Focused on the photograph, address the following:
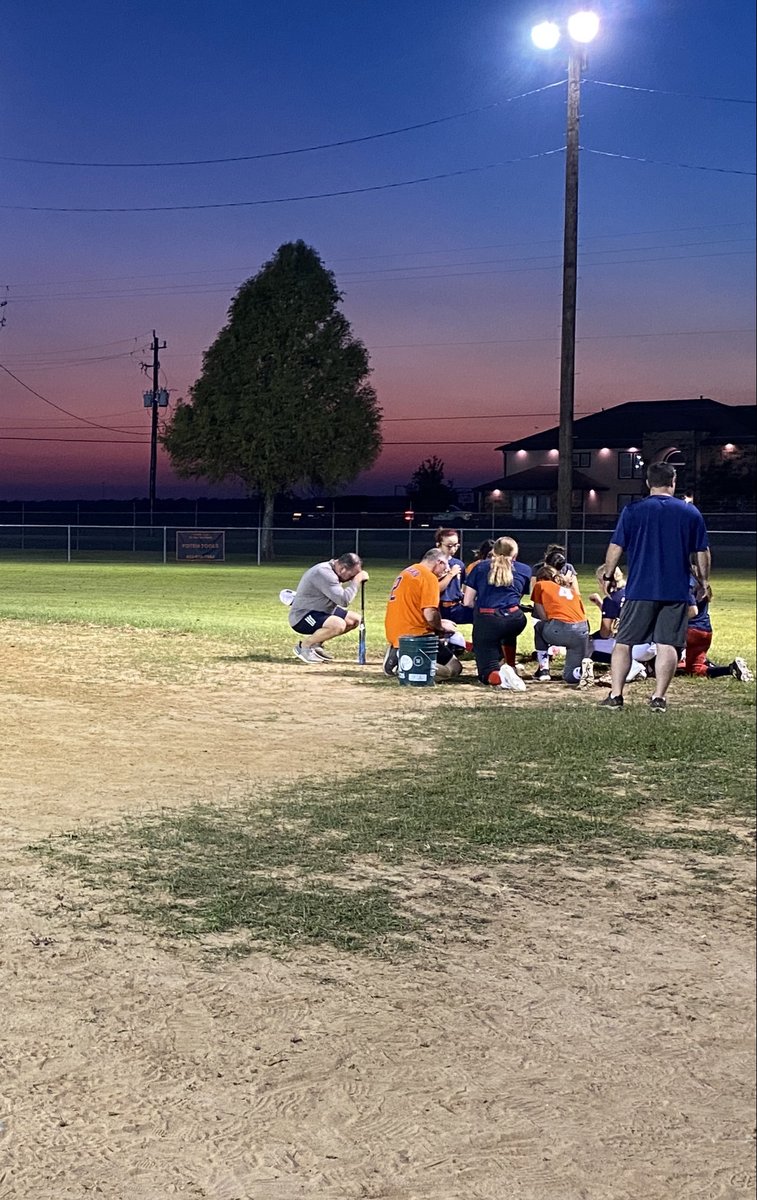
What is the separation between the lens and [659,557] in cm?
421

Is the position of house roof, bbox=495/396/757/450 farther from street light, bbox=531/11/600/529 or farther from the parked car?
street light, bbox=531/11/600/529

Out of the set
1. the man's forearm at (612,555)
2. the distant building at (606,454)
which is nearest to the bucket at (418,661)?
the man's forearm at (612,555)

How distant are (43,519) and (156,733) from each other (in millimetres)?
25346

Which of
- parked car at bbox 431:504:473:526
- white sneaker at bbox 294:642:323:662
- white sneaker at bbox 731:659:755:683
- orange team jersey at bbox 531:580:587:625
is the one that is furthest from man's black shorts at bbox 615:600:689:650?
parked car at bbox 431:504:473:526

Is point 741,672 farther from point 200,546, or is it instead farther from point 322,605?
point 200,546

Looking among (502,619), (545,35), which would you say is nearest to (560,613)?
(502,619)

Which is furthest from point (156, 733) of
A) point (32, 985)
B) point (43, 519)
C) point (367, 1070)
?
point (43, 519)

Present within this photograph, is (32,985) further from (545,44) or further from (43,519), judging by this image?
(43,519)

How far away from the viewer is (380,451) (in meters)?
25.0

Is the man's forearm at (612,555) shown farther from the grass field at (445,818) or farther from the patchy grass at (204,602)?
the patchy grass at (204,602)

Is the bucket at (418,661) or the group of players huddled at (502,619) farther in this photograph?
the bucket at (418,661)

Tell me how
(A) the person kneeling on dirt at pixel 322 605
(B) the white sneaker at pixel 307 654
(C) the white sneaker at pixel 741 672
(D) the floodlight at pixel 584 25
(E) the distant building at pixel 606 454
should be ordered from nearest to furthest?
(D) the floodlight at pixel 584 25
(C) the white sneaker at pixel 741 672
(A) the person kneeling on dirt at pixel 322 605
(B) the white sneaker at pixel 307 654
(E) the distant building at pixel 606 454

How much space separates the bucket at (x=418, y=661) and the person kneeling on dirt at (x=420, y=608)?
0.05 m

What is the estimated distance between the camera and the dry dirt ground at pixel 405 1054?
5.47ft
